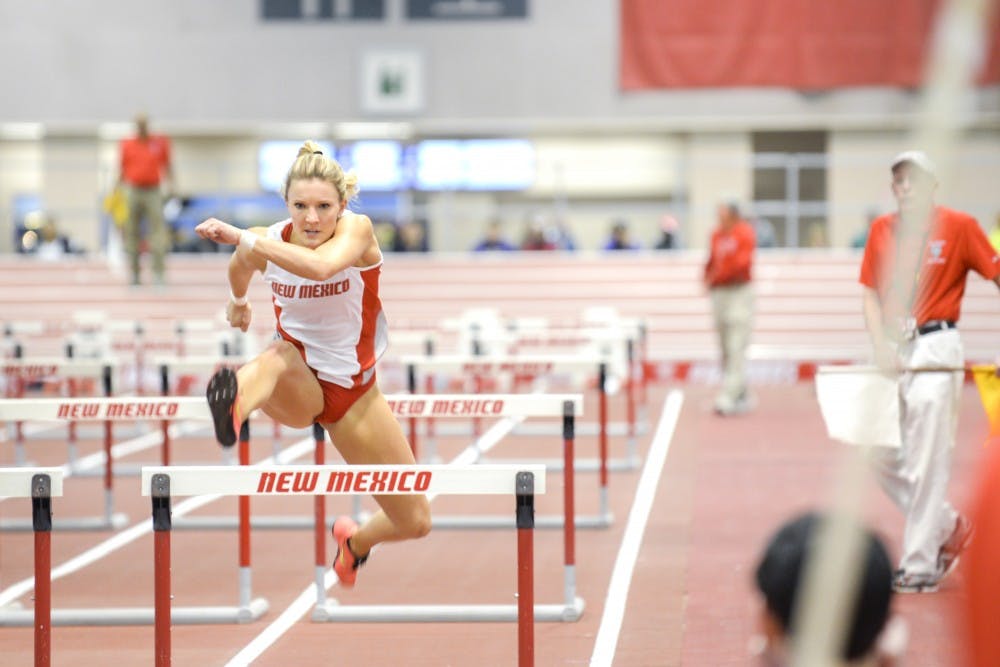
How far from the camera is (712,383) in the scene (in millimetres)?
21641

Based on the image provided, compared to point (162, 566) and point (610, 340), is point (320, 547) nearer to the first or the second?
point (162, 566)

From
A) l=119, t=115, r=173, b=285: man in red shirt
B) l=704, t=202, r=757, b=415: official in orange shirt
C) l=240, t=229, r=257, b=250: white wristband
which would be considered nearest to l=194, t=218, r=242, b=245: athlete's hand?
l=240, t=229, r=257, b=250: white wristband

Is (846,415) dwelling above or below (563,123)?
below

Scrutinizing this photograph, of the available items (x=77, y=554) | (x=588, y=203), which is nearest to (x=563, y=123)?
(x=588, y=203)

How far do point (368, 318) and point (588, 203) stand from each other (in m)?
26.8

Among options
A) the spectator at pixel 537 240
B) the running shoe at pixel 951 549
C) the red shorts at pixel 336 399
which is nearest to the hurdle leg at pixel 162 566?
the red shorts at pixel 336 399

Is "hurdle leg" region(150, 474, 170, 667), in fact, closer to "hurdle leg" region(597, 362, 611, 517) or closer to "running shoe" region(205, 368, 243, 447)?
"running shoe" region(205, 368, 243, 447)

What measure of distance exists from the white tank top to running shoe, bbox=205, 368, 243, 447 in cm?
50

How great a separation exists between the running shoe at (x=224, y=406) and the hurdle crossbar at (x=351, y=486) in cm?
17

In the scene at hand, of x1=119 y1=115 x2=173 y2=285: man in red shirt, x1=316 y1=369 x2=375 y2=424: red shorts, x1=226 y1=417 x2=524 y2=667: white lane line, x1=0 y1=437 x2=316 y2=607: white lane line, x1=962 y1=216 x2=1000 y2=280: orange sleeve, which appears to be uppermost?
x1=119 y1=115 x2=173 y2=285: man in red shirt

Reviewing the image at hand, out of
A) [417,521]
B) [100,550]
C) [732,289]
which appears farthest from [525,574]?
[732,289]

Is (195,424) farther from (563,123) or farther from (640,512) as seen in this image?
(563,123)

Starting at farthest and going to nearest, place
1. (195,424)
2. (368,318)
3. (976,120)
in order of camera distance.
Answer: (976,120), (195,424), (368,318)

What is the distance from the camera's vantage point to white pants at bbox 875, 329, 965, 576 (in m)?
7.85
